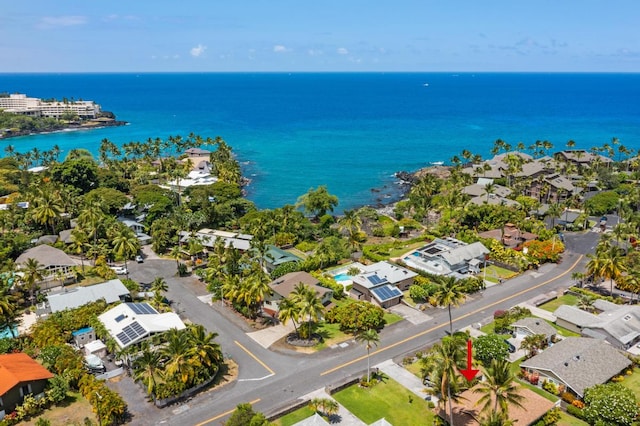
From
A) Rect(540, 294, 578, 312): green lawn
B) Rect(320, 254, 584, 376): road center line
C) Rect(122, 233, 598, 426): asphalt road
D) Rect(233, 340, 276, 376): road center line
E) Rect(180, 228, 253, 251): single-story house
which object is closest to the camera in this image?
Rect(122, 233, 598, 426): asphalt road

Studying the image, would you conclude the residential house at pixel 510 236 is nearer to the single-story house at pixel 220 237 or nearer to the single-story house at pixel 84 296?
the single-story house at pixel 220 237

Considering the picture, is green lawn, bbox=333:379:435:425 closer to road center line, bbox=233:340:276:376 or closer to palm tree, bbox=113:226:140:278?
road center line, bbox=233:340:276:376

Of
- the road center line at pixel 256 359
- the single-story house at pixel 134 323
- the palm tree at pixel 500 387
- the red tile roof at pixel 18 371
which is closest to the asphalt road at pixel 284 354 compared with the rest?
the road center line at pixel 256 359

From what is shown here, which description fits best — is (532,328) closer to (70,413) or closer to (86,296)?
(70,413)

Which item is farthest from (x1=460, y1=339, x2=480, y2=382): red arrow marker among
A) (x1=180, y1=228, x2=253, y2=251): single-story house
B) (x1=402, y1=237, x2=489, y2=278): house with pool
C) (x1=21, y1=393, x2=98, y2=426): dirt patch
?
(x1=180, y1=228, x2=253, y2=251): single-story house

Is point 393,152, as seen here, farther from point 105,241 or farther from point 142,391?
point 142,391

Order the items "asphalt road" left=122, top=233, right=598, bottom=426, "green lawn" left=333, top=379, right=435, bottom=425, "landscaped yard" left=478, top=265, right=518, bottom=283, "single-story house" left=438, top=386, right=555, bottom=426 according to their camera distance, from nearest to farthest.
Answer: "single-story house" left=438, top=386, right=555, bottom=426, "green lawn" left=333, top=379, right=435, bottom=425, "asphalt road" left=122, top=233, right=598, bottom=426, "landscaped yard" left=478, top=265, right=518, bottom=283

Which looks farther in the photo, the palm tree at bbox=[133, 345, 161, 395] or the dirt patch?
the palm tree at bbox=[133, 345, 161, 395]

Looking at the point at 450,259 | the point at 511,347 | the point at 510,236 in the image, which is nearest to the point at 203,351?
the point at 511,347
